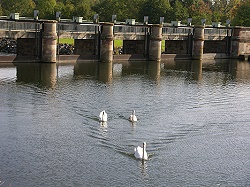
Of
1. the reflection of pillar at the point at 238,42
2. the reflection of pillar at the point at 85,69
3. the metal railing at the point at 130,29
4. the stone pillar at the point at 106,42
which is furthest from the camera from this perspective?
the reflection of pillar at the point at 238,42

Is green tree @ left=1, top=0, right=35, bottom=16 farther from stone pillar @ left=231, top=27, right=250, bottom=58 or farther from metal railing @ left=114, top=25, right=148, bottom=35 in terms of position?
metal railing @ left=114, top=25, right=148, bottom=35

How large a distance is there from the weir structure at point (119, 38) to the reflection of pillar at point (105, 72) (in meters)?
3.26

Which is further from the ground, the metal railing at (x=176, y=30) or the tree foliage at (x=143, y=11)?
the tree foliage at (x=143, y=11)

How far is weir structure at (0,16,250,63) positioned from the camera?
6294 cm

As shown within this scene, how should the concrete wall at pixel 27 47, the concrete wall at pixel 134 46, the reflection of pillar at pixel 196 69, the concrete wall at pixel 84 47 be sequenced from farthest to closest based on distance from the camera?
1. the concrete wall at pixel 134 46
2. the concrete wall at pixel 84 47
3. the concrete wall at pixel 27 47
4. the reflection of pillar at pixel 196 69

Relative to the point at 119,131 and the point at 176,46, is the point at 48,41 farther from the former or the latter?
the point at 119,131

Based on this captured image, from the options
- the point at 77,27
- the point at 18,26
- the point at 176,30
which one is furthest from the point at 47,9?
the point at 18,26

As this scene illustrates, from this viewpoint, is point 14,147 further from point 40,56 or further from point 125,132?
point 40,56

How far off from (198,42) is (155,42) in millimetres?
10531

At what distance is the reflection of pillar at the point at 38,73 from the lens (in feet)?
163

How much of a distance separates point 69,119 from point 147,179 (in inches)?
466

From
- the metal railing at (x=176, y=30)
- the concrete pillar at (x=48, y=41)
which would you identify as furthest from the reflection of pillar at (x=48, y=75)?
the metal railing at (x=176, y=30)

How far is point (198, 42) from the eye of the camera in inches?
3238

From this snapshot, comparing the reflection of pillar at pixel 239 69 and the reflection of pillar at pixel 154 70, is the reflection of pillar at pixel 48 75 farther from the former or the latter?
the reflection of pillar at pixel 239 69
